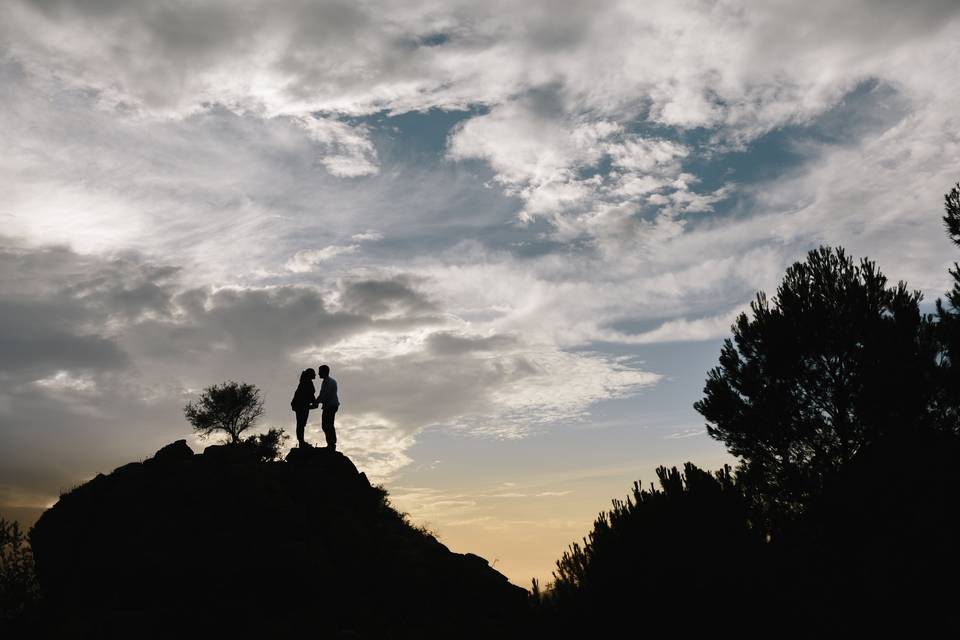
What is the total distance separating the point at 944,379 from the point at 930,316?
2.65 metres

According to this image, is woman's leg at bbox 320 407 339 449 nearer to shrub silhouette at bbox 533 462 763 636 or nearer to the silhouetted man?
the silhouetted man

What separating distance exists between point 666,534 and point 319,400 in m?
14.2

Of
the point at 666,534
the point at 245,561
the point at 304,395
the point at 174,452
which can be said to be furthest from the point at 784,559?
the point at 174,452

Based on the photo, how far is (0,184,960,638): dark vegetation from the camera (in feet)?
23.0

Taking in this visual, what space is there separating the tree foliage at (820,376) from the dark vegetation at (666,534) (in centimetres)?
9

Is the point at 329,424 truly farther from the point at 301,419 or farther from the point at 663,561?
the point at 663,561

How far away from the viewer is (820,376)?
26750 millimetres

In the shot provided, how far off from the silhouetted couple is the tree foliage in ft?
52.2

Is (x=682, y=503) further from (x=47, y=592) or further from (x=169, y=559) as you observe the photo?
(x=47, y=592)

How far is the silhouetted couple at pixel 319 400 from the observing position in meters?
19.8

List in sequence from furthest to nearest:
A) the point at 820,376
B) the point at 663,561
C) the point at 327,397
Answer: the point at 820,376, the point at 327,397, the point at 663,561

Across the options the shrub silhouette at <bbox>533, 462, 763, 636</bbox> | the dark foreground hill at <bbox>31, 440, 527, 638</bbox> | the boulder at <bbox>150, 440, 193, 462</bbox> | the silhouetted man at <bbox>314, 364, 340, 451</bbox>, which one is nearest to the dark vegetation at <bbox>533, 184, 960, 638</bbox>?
the shrub silhouette at <bbox>533, 462, 763, 636</bbox>

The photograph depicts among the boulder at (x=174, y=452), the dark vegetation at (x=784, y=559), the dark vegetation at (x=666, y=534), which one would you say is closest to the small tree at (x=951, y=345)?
the dark vegetation at (x=666, y=534)

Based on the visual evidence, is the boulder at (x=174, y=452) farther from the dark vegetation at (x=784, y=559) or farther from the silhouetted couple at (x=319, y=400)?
the dark vegetation at (x=784, y=559)
